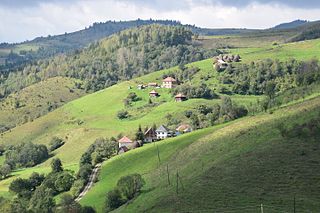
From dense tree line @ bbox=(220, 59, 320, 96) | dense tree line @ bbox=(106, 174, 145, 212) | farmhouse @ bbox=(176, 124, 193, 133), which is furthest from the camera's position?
dense tree line @ bbox=(220, 59, 320, 96)

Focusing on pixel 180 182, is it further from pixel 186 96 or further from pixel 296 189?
pixel 186 96

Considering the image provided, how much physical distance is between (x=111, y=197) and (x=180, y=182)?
16241 millimetres

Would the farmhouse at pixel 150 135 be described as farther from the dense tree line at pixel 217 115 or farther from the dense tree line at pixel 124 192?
the dense tree line at pixel 124 192

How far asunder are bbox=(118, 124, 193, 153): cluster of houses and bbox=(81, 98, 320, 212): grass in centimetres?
2764

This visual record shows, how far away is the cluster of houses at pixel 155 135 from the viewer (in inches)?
5069

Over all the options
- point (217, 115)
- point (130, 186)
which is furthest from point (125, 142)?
point (130, 186)

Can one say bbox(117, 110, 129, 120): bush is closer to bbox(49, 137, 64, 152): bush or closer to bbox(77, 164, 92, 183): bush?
bbox(49, 137, 64, 152): bush

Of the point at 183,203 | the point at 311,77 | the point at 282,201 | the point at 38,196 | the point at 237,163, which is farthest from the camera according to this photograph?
the point at 311,77

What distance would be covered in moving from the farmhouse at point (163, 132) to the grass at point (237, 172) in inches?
1321

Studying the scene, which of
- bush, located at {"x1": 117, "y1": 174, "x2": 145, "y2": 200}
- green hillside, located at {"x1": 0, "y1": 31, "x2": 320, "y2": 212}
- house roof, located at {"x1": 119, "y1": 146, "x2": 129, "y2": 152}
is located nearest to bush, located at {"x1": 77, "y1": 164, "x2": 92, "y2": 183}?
green hillside, located at {"x1": 0, "y1": 31, "x2": 320, "y2": 212}

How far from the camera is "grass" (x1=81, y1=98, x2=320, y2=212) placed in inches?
2199

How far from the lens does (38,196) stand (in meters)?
96.4

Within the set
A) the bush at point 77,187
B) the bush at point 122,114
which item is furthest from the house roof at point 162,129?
the bush at point 77,187

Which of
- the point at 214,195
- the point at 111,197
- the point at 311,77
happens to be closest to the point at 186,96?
the point at 311,77
